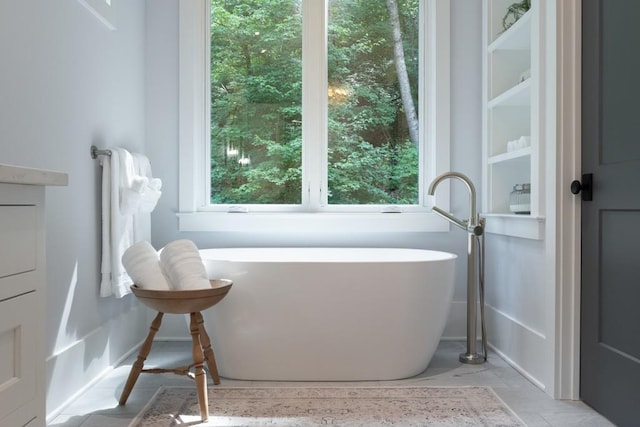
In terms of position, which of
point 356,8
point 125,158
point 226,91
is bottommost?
point 125,158

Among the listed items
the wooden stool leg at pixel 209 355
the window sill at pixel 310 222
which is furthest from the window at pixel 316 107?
the wooden stool leg at pixel 209 355

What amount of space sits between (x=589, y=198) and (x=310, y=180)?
1662mm

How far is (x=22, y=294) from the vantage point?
91 cm

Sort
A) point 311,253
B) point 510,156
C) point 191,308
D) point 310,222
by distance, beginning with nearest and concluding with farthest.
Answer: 1. point 191,308
2. point 510,156
3. point 311,253
4. point 310,222

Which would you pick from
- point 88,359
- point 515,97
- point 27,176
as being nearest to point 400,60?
point 515,97

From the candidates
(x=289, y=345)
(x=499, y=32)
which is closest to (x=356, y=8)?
(x=499, y=32)

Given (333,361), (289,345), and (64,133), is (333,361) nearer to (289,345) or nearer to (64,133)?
(289,345)

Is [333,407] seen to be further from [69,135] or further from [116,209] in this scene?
[69,135]

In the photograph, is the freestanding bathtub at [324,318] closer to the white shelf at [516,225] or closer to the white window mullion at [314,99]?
the white shelf at [516,225]

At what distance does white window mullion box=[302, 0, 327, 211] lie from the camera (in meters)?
3.27

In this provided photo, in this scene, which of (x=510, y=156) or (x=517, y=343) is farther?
(x=510, y=156)

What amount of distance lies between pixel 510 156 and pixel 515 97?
32 centimetres

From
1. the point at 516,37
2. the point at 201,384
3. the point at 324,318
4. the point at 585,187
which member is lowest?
the point at 201,384

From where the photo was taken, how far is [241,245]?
3.18 meters
